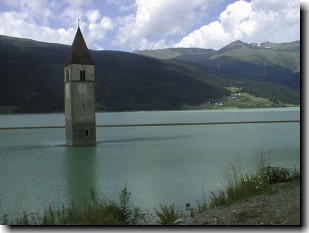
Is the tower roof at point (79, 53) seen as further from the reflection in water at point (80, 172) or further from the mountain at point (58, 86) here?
the mountain at point (58, 86)

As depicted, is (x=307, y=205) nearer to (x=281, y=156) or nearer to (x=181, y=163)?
(x=181, y=163)

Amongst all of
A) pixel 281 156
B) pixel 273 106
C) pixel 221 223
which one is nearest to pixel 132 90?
pixel 273 106

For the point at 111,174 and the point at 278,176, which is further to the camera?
the point at 111,174

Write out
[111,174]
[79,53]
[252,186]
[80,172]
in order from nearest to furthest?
[252,186] → [111,174] → [80,172] → [79,53]

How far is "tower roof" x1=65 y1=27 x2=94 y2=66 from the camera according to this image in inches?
1483

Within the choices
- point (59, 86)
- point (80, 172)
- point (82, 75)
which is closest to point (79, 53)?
point (82, 75)

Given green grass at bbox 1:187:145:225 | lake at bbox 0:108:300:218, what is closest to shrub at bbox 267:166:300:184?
lake at bbox 0:108:300:218

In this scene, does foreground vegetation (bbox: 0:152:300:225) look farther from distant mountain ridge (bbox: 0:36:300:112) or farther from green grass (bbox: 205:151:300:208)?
distant mountain ridge (bbox: 0:36:300:112)

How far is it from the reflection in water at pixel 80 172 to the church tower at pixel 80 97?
1.50 metres

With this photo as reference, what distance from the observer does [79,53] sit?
3809 cm

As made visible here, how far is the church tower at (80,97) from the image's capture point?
3716 cm

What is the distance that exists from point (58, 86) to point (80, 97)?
130 m

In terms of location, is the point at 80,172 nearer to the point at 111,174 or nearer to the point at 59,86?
the point at 111,174

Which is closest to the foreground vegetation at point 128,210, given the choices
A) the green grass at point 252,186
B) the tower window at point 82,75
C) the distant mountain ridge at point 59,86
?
the green grass at point 252,186
